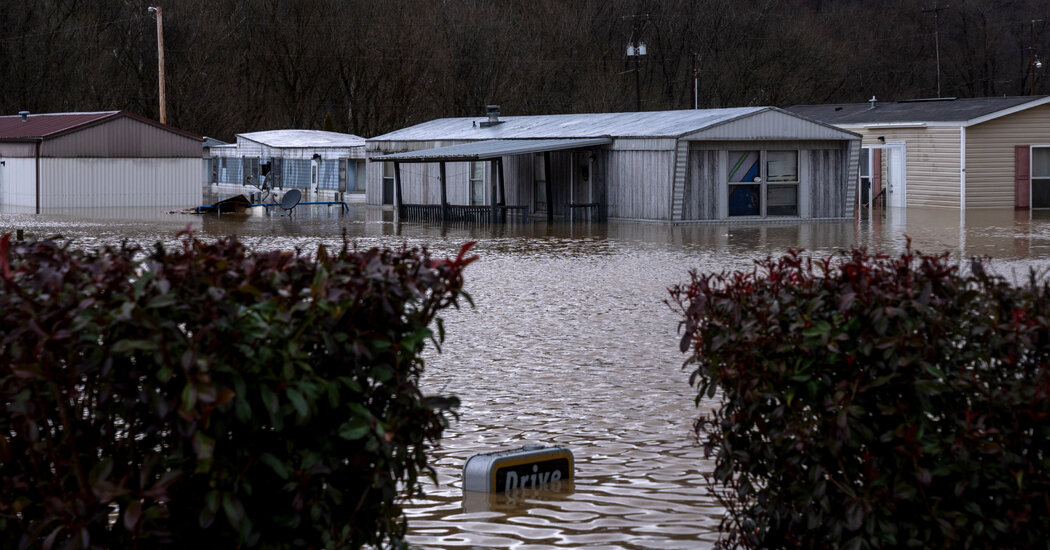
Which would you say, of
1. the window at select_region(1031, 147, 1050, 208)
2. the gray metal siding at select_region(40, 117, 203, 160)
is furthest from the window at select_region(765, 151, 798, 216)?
the gray metal siding at select_region(40, 117, 203, 160)

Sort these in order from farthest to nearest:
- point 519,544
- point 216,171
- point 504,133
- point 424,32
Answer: point 424,32 < point 216,171 < point 504,133 < point 519,544

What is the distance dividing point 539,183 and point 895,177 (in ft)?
38.7

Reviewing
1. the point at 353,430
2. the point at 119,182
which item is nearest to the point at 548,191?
the point at 119,182

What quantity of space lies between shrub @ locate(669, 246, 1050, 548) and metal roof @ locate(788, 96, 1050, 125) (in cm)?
3513

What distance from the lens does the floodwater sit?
6395mm

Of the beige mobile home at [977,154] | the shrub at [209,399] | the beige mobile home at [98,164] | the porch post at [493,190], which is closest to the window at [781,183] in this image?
the beige mobile home at [977,154]

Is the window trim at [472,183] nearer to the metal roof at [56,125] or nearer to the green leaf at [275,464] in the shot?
the metal roof at [56,125]

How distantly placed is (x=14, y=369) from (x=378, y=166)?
141 ft

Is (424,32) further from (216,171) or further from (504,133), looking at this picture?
(504,133)

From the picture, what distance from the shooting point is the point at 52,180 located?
4216 centimetres

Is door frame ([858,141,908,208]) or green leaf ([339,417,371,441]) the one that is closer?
green leaf ([339,417,371,441])

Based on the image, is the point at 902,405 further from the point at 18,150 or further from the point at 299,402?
the point at 18,150

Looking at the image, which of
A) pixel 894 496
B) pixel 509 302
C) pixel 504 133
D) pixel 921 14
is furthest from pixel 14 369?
pixel 921 14

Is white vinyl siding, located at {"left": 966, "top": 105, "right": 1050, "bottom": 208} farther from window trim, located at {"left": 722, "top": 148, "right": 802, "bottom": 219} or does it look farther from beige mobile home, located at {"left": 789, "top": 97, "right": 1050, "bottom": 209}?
window trim, located at {"left": 722, "top": 148, "right": 802, "bottom": 219}
